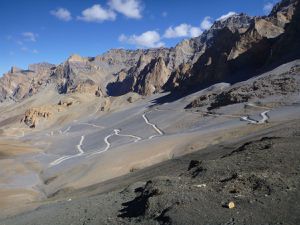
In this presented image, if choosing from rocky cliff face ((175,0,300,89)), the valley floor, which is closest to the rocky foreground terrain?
the valley floor

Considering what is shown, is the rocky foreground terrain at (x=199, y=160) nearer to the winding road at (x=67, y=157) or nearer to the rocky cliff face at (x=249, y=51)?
the rocky cliff face at (x=249, y=51)

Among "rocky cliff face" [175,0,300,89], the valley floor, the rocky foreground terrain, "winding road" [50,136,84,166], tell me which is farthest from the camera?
"rocky cliff face" [175,0,300,89]

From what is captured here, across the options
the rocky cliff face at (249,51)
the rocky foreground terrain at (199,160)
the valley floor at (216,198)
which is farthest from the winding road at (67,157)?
the rocky cliff face at (249,51)

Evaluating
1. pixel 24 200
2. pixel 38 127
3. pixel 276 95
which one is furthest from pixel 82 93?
pixel 24 200

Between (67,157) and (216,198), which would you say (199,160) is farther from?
(67,157)

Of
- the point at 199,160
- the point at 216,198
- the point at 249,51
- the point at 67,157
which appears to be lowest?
the point at 67,157

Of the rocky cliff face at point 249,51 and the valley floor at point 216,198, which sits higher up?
the rocky cliff face at point 249,51

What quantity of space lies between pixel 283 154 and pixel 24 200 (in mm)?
21319

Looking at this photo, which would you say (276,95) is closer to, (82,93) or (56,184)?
(56,184)

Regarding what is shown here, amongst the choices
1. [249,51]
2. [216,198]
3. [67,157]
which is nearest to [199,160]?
[216,198]

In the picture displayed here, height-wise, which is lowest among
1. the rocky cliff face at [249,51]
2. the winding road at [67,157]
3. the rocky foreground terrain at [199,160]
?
the winding road at [67,157]

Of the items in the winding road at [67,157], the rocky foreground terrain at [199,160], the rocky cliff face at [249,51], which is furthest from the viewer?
the rocky cliff face at [249,51]

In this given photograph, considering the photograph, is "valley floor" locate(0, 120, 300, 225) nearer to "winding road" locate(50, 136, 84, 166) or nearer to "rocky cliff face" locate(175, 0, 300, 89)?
"winding road" locate(50, 136, 84, 166)

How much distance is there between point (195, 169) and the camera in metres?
18.5
